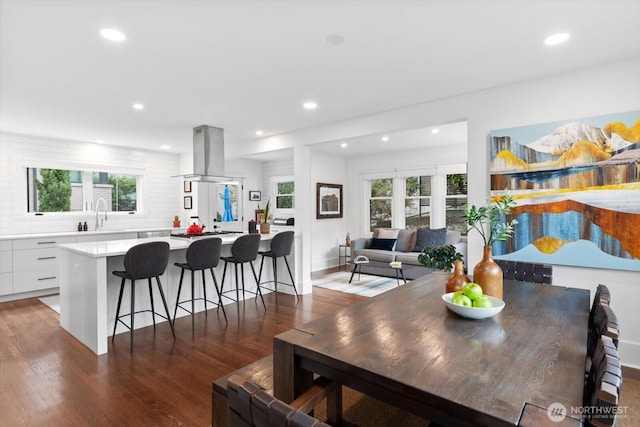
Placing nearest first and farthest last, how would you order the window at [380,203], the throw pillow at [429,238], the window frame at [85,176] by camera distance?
the window frame at [85,176], the throw pillow at [429,238], the window at [380,203]

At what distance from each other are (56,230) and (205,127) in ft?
10.6

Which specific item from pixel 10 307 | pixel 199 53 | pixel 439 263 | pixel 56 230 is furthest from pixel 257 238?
pixel 56 230

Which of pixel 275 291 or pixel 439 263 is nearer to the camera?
pixel 439 263

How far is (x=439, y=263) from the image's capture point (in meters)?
2.27

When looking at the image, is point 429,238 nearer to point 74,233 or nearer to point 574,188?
point 574,188

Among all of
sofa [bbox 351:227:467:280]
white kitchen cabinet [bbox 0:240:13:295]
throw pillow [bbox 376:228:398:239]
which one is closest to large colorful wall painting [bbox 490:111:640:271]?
sofa [bbox 351:227:467:280]

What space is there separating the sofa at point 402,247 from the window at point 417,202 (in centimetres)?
57

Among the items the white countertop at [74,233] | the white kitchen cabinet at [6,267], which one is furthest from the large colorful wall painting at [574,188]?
the white kitchen cabinet at [6,267]

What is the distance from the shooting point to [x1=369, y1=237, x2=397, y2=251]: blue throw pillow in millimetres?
6727

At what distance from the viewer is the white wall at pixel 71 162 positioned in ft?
17.2

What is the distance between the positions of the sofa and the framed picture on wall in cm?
105

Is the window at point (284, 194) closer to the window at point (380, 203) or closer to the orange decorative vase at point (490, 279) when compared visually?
the window at point (380, 203)

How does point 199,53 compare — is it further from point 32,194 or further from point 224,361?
point 32,194

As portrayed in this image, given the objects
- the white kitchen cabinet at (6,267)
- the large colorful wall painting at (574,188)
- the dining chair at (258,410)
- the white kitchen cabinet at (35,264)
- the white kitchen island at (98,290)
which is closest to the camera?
the dining chair at (258,410)
